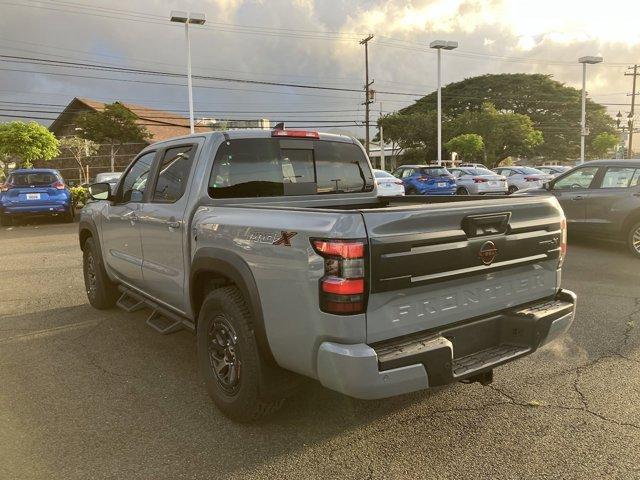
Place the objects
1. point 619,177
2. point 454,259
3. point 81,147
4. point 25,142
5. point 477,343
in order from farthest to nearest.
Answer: point 81,147, point 25,142, point 619,177, point 477,343, point 454,259

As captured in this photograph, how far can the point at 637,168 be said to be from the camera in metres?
8.55

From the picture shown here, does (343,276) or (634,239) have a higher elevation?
(343,276)

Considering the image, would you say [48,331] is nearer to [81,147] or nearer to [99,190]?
[99,190]

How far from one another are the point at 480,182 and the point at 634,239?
13398 millimetres

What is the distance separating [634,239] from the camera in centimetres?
849

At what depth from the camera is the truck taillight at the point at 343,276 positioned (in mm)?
2416

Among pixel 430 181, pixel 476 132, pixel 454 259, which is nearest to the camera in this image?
pixel 454 259

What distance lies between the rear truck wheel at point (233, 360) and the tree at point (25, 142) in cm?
2819

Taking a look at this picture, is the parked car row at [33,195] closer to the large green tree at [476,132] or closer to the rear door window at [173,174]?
the rear door window at [173,174]

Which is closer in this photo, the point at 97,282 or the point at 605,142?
the point at 97,282

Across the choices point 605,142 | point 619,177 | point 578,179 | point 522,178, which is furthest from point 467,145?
point 619,177

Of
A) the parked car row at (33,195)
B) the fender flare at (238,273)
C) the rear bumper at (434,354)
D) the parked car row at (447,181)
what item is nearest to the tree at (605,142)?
the parked car row at (447,181)

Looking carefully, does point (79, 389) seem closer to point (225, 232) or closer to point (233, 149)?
point (225, 232)

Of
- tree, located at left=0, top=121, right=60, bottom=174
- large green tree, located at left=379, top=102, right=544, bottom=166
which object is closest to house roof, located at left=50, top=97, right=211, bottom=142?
tree, located at left=0, top=121, right=60, bottom=174
